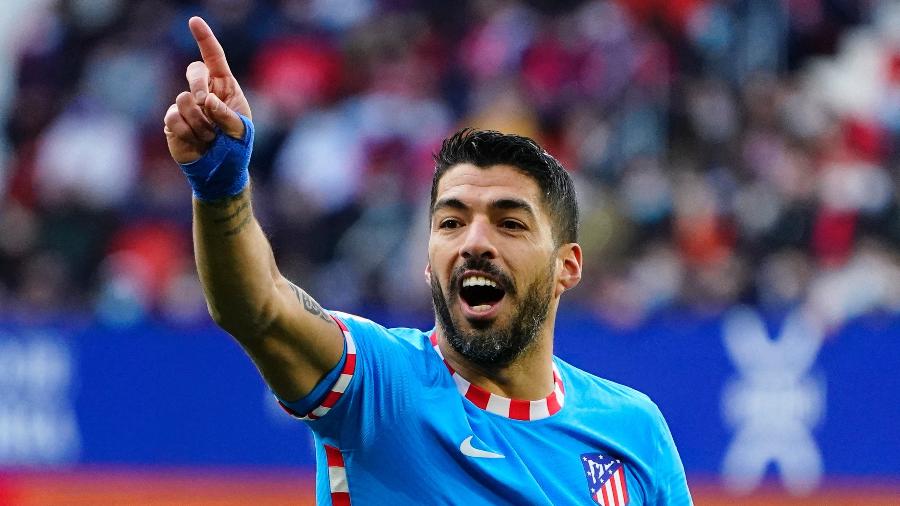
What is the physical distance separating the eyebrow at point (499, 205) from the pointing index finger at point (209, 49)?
835 mm

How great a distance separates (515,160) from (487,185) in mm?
127

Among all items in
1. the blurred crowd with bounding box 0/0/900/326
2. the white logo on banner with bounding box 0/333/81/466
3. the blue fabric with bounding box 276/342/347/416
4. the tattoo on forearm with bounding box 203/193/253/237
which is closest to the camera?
the tattoo on forearm with bounding box 203/193/253/237

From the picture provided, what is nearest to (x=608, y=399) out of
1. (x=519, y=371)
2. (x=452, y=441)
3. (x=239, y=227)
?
(x=519, y=371)

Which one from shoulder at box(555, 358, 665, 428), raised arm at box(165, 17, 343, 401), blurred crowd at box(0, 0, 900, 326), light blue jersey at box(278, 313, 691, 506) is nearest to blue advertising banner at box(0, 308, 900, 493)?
blurred crowd at box(0, 0, 900, 326)

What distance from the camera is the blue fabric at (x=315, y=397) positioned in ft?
10.8

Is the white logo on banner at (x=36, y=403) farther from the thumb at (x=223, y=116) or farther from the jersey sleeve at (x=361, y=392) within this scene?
the thumb at (x=223, y=116)

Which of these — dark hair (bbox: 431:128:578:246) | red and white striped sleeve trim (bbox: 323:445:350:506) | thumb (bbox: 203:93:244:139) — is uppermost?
dark hair (bbox: 431:128:578:246)

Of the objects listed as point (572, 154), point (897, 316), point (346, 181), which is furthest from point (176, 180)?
point (897, 316)

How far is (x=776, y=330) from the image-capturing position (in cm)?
1016

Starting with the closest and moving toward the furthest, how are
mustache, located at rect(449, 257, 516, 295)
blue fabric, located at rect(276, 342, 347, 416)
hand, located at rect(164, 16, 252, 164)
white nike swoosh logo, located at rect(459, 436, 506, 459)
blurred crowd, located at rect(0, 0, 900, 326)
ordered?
hand, located at rect(164, 16, 252, 164), blue fabric, located at rect(276, 342, 347, 416), white nike swoosh logo, located at rect(459, 436, 506, 459), mustache, located at rect(449, 257, 516, 295), blurred crowd, located at rect(0, 0, 900, 326)

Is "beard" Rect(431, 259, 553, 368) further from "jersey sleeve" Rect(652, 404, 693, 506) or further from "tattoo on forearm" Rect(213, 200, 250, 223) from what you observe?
"tattoo on forearm" Rect(213, 200, 250, 223)

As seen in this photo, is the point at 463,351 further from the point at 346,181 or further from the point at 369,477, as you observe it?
the point at 346,181

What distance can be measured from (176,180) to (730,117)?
14.7 feet

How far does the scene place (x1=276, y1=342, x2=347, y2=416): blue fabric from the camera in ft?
10.8
